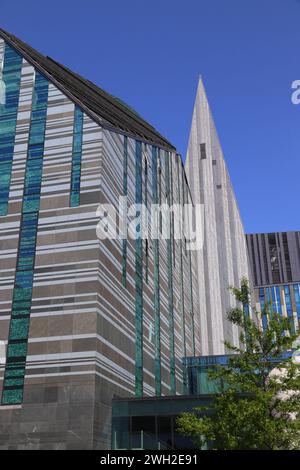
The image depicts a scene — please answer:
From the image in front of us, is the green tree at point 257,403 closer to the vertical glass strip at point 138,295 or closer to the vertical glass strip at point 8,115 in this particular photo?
the vertical glass strip at point 138,295

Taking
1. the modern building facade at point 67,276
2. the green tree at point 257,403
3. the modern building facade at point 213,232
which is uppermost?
the modern building facade at point 213,232

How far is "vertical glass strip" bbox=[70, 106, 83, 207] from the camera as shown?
45594 mm

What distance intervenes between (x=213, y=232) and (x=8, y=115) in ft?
205

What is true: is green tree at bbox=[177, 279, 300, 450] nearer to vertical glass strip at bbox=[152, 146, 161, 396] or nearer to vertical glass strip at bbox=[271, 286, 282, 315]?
vertical glass strip at bbox=[152, 146, 161, 396]

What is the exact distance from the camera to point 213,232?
4213 inches

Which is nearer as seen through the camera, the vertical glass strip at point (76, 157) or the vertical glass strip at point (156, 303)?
the vertical glass strip at point (76, 157)

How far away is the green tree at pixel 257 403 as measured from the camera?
28.2 metres

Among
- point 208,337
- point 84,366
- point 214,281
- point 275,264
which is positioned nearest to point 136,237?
point 84,366

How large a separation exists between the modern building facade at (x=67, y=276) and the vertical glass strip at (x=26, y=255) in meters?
0.09

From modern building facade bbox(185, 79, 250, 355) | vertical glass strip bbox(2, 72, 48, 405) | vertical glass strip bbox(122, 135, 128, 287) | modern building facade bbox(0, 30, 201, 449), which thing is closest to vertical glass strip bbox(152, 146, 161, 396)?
modern building facade bbox(0, 30, 201, 449)

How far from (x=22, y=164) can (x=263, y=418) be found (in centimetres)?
3157

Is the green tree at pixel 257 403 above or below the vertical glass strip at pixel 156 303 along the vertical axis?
below

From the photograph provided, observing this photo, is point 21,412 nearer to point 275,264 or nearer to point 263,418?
point 263,418

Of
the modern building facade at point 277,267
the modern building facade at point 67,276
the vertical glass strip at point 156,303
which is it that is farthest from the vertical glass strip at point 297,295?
the vertical glass strip at point 156,303
